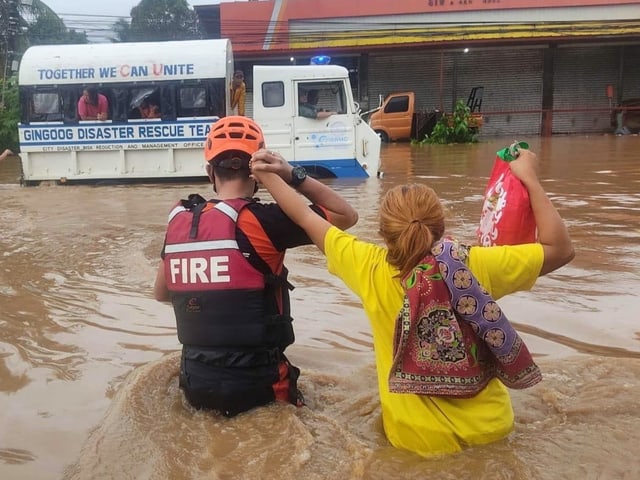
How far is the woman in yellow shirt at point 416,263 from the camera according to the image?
208cm

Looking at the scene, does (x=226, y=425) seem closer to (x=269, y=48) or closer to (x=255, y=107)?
(x=255, y=107)

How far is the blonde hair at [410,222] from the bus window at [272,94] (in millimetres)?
10235

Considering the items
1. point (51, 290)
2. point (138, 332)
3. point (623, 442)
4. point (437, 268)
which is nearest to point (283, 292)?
point (437, 268)

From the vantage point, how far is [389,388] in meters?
2.22

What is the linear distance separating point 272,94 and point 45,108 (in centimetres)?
450

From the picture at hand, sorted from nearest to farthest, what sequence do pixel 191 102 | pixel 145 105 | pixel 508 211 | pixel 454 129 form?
pixel 508 211, pixel 191 102, pixel 145 105, pixel 454 129

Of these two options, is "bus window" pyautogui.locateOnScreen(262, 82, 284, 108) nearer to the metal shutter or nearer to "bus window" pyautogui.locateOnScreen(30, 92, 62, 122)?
"bus window" pyautogui.locateOnScreen(30, 92, 62, 122)

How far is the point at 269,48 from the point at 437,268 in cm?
2563

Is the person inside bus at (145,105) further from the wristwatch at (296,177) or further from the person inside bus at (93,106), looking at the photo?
the wristwatch at (296,177)

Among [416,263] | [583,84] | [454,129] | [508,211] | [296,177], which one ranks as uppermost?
[583,84]

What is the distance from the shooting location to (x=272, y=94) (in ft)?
39.4

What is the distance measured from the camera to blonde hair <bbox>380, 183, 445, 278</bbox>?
2055mm

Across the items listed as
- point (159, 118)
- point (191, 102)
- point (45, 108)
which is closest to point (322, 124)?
point (191, 102)

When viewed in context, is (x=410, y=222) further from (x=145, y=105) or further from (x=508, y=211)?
(x=145, y=105)
